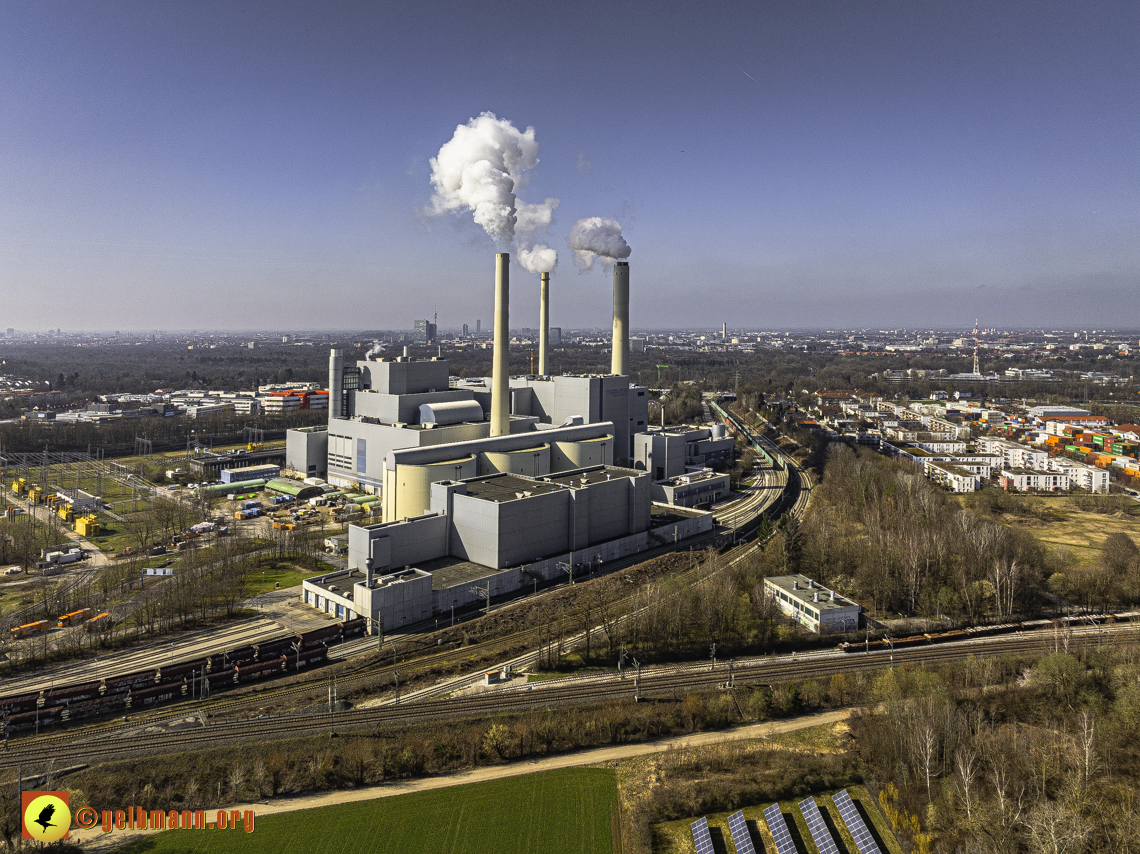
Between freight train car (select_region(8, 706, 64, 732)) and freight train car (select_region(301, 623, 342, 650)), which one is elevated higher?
freight train car (select_region(301, 623, 342, 650))

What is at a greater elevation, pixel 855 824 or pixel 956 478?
pixel 956 478

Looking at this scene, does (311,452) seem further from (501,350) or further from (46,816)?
(46,816)

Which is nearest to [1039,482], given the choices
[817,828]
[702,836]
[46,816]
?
[817,828]

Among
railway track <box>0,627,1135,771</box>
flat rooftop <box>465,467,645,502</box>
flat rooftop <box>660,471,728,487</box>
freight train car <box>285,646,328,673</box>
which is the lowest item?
railway track <box>0,627,1135,771</box>

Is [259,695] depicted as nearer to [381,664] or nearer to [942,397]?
[381,664]

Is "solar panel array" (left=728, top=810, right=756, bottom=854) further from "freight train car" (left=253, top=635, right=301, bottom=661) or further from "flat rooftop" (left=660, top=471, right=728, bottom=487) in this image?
"flat rooftop" (left=660, top=471, right=728, bottom=487)

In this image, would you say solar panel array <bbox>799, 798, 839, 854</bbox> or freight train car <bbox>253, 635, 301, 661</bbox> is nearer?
solar panel array <bbox>799, 798, 839, 854</bbox>

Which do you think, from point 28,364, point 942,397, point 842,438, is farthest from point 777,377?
point 28,364

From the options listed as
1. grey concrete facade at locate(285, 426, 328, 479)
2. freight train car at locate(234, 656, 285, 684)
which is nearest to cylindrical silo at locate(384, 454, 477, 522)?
freight train car at locate(234, 656, 285, 684)
